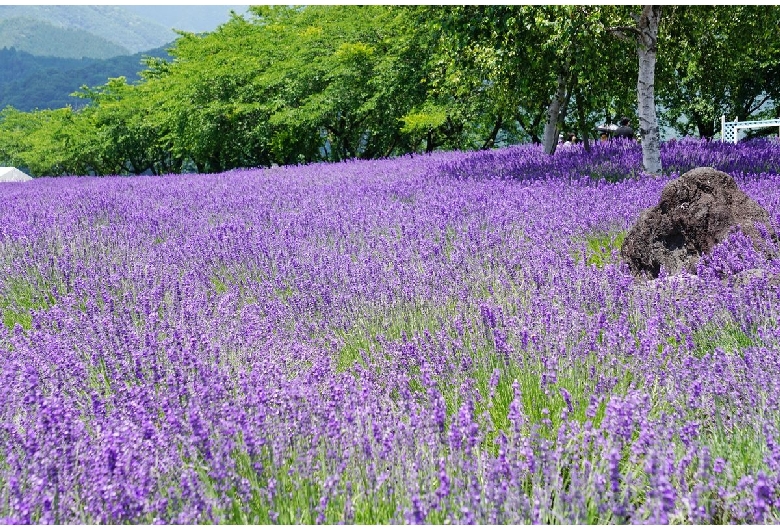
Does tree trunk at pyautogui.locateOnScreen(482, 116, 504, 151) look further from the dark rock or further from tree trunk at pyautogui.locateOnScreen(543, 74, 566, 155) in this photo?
the dark rock

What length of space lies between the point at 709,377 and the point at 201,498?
1802 mm

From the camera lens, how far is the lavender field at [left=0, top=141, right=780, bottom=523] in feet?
6.09

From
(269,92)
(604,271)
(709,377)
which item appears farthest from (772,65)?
(709,377)

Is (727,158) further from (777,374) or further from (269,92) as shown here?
(269,92)

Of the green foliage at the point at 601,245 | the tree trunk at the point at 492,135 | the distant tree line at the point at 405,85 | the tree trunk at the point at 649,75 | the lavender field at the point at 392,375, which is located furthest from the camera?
the tree trunk at the point at 492,135

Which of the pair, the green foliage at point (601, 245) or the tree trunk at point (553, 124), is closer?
the green foliage at point (601, 245)

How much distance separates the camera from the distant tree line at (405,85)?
998cm

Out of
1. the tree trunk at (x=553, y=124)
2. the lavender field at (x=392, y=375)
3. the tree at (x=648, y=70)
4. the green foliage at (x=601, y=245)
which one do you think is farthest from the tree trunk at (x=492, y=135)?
the green foliage at (x=601, y=245)

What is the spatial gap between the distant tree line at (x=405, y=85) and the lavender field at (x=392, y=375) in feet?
17.0

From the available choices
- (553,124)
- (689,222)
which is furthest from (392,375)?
(553,124)

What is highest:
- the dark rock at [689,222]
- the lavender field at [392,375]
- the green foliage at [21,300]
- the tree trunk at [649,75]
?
the tree trunk at [649,75]

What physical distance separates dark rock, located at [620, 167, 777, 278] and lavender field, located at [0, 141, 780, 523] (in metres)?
0.24

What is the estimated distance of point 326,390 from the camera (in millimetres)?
2566

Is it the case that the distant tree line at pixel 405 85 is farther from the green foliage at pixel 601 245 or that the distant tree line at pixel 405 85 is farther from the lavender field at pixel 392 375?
the lavender field at pixel 392 375
